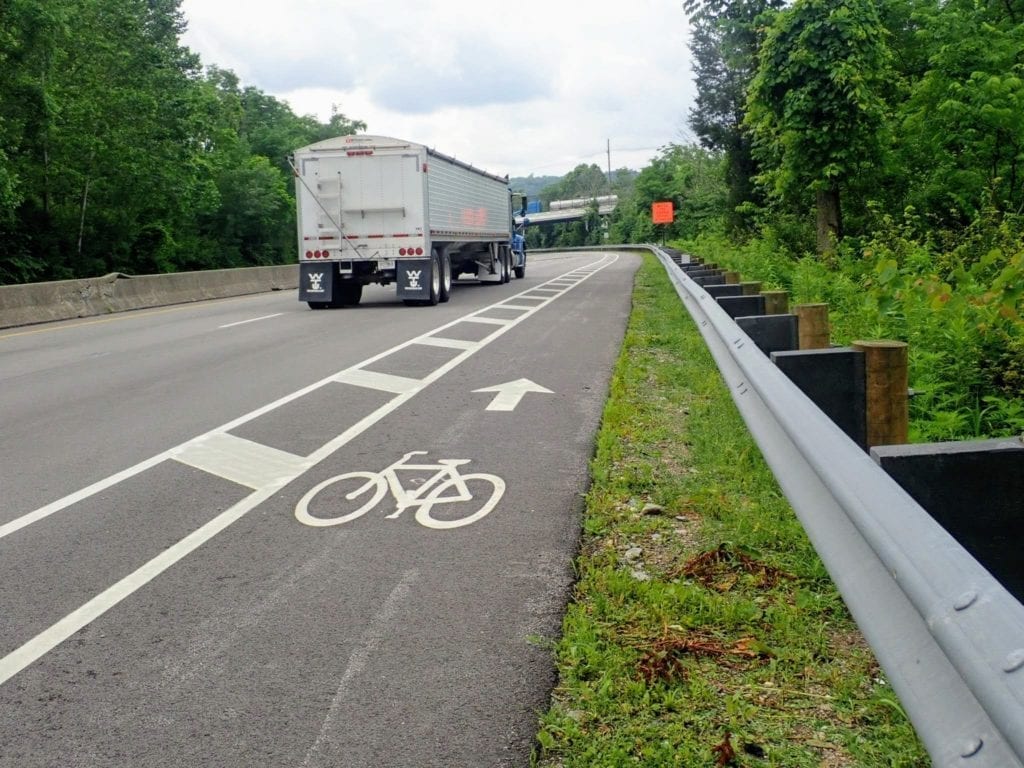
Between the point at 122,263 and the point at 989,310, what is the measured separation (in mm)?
41053

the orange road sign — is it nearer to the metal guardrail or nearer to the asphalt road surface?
the asphalt road surface

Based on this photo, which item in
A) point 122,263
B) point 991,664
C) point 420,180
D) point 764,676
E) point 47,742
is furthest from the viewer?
point 122,263

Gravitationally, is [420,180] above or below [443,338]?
above

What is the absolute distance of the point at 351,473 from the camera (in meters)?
6.55

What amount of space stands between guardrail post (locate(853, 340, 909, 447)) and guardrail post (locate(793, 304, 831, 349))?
120 centimetres

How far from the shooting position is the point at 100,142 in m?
36.8

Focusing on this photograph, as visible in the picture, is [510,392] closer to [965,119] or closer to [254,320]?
[254,320]

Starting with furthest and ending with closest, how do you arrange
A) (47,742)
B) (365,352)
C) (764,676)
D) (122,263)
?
(122,263)
(365,352)
(764,676)
(47,742)

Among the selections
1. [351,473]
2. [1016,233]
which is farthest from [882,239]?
[351,473]

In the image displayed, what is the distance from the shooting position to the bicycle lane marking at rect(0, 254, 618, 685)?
4102 millimetres

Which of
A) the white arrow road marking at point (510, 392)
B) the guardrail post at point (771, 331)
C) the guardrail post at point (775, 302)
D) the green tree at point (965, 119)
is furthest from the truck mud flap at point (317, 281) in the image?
the guardrail post at point (771, 331)

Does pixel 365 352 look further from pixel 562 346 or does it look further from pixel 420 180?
pixel 420 180

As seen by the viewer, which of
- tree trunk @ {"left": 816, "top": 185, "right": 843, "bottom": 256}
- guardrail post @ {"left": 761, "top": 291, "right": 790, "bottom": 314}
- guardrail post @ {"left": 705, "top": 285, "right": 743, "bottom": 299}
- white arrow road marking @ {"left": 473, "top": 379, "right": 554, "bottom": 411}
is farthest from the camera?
tree trunk @ {"left": 816, "top": 185, "right": 843, "bottom": 256}

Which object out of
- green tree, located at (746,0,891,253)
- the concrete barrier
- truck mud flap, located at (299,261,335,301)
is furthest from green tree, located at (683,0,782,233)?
the concrete barrier
